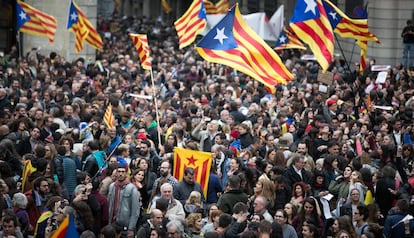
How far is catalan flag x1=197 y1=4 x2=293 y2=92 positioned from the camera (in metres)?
19.6

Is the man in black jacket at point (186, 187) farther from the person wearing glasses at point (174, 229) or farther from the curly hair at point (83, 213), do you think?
the person wearing glasses at point (174, 229)

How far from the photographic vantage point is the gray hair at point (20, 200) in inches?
579

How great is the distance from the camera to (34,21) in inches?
1249

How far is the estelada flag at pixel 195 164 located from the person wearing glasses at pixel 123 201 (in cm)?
146

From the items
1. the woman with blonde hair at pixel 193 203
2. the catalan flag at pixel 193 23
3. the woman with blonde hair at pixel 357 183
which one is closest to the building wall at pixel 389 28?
the catalan flag at pixel 193 23

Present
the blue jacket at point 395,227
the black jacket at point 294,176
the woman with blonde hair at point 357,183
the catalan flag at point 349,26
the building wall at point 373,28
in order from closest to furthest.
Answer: the blue jacket at point 395,227 → the woman with blonde hair at point 357,183 → the black jacket at point 294,176 → the catalan flag at point 349,26 → the building wall at point 373,28

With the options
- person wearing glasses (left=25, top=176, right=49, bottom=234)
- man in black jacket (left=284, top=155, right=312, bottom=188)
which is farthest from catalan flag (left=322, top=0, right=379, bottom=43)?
person wearing glasses (left=25, top=176, right=49, bottom=234)

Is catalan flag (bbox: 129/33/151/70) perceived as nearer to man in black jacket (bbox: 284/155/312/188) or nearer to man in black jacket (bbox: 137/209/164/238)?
man in black jacket (bbox: 284/155/312/188)

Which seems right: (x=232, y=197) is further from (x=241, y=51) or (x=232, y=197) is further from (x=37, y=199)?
(x=241, y=51)

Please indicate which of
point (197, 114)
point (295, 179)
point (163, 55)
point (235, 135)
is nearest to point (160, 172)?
point (295, 179)

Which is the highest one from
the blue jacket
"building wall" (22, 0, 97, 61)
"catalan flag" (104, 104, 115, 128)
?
"building wall" (22, 0, 97, 61)

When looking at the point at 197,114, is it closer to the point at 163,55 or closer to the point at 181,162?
the point at 181,162

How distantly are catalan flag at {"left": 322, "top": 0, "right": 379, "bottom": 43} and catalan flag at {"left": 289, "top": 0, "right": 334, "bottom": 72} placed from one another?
65.8 inches

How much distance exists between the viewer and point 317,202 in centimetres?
1534
